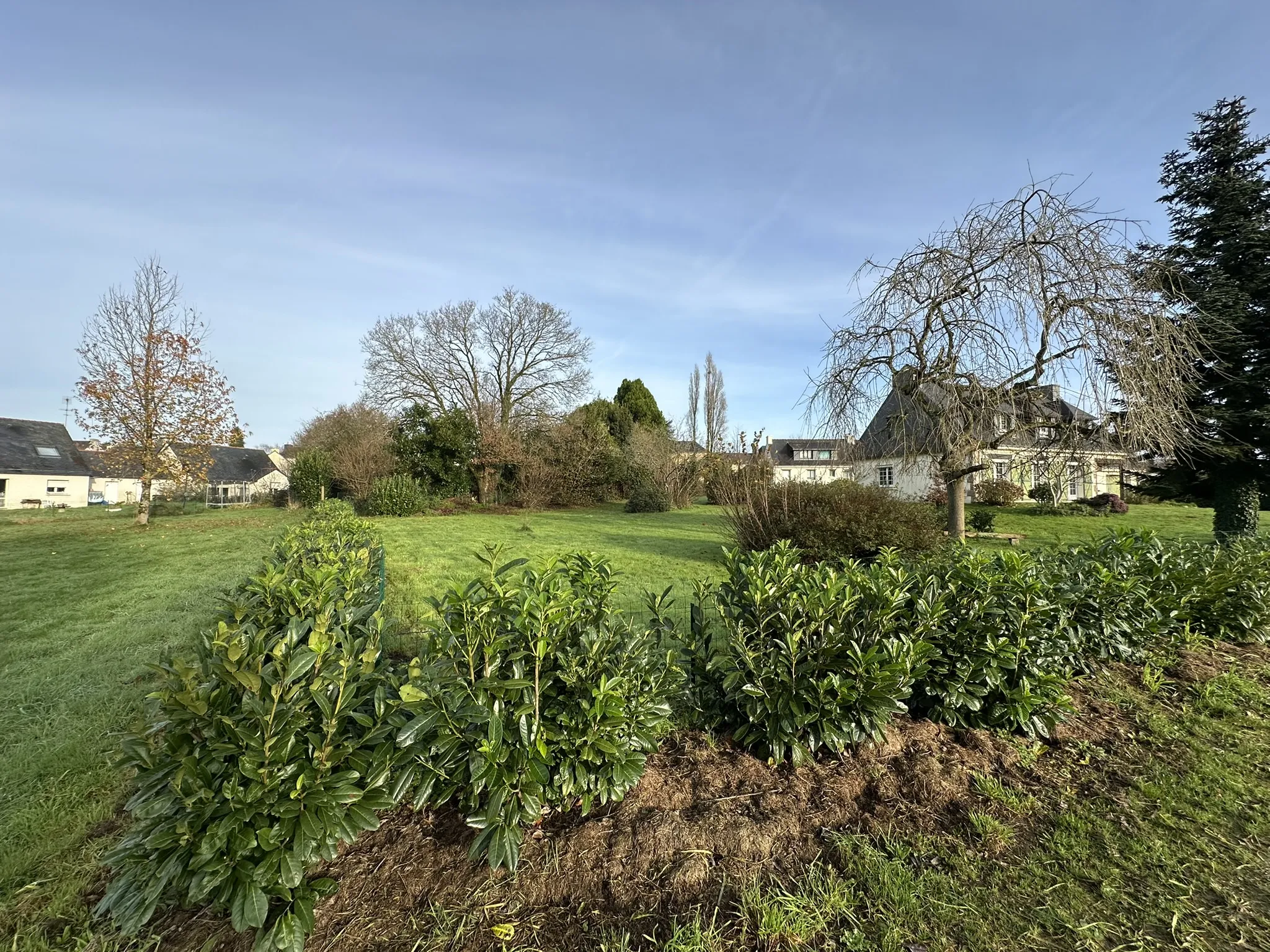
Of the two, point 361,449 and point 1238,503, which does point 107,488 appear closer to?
point 361,449

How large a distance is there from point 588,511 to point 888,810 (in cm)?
2102

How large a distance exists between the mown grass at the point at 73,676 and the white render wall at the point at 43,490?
28.0 meters

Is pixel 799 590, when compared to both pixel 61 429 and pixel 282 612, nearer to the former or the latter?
pixel 282 612

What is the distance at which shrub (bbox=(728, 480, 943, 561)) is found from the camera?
7828 mm

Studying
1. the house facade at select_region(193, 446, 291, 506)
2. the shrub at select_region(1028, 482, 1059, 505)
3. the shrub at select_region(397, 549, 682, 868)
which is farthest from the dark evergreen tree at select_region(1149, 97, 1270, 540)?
the house facade at select_region(193, 446, 291, 506)

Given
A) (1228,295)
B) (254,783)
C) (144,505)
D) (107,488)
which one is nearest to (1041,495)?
(1228,295)

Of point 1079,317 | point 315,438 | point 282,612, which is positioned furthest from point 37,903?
point 315,438

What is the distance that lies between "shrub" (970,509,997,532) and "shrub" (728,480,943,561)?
7.46 meters

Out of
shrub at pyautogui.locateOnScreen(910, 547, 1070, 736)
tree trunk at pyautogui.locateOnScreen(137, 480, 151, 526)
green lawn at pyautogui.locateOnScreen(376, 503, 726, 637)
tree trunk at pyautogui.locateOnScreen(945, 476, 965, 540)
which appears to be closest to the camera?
shrub at pyautogui.locateOnScreen(910, 547, 1070, 736)

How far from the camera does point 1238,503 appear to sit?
32.2 feet

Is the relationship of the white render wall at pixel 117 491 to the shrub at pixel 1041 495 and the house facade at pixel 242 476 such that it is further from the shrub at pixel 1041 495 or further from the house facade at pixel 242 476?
the shrub at pixel 1041 495

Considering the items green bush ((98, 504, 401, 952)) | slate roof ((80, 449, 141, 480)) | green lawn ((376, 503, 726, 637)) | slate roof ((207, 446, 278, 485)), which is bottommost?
green lawn ((376, 503, 726, 637))

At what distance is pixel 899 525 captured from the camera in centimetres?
791

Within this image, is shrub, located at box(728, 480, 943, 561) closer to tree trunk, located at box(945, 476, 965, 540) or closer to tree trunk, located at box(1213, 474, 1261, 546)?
tree trunk, located at box(945, 476, 965, 540)
